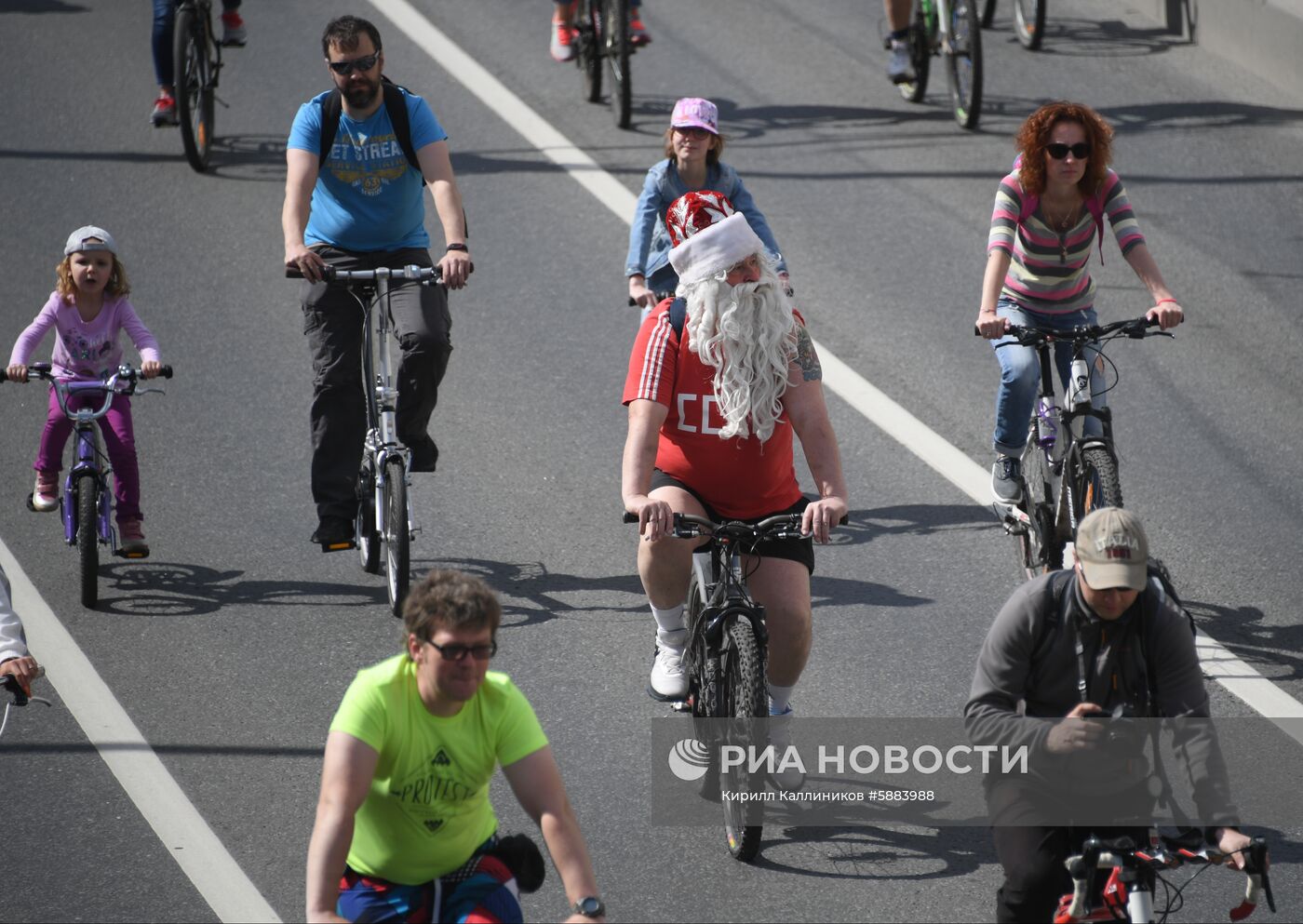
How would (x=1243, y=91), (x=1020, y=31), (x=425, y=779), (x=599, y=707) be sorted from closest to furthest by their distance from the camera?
(x=425, y=779), (x=599, y=707), (x=1243, y=91), (x=1020, y=31)

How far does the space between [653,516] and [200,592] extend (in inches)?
126

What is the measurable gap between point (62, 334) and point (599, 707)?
3.29 metres

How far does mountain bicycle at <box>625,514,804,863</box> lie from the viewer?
6070mm

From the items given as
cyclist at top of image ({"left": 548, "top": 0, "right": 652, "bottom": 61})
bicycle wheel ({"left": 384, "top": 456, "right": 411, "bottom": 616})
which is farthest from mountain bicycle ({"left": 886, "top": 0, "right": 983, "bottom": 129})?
bicycle wheel ({"left": 384, "top": 456, "right": 411, "bottom": 616})

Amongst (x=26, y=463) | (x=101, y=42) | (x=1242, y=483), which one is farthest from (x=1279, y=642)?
(x=101, y=42)

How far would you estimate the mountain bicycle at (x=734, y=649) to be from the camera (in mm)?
6070

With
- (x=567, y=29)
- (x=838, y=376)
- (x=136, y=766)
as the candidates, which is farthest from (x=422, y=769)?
(x=567, y=29)

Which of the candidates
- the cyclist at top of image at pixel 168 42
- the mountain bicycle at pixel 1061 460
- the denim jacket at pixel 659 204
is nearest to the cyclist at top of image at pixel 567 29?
the cyclist at top of image at pixel 168 42

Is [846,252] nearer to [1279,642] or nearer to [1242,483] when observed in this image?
[1242,483]

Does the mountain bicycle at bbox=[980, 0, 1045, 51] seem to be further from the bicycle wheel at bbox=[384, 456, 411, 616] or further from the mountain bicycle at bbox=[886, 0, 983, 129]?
the bicycle wheel at bbox=[384, 456, 411, 616]

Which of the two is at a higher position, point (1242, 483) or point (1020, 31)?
point (1020, 31)

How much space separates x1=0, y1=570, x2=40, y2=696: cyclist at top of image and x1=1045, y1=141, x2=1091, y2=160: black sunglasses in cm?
481

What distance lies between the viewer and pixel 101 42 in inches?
605

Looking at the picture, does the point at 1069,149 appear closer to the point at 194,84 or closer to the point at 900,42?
the point at 900,42
